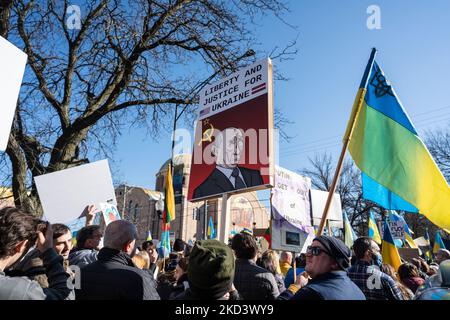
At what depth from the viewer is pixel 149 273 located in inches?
115

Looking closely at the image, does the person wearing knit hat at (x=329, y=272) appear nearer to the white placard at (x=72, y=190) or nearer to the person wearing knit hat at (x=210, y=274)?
the person wearing knit hat at (x=210, y=274)

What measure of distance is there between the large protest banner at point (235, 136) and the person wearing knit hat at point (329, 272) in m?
1.21

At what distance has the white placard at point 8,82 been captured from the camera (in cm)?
285

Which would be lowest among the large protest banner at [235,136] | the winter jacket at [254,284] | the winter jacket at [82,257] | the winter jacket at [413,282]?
the winter jacket at [413,282]

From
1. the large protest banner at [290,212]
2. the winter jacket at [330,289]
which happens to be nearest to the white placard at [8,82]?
the winter jacket at [330,289]

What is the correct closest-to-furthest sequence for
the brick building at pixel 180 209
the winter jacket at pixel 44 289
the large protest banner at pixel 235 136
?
the winter jacket at pixel 44 289, the large protest banner at pixel 235 136, the brick building at pixel 180 209

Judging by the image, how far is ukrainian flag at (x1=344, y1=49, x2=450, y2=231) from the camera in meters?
3.33

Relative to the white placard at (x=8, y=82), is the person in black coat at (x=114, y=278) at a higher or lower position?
lower

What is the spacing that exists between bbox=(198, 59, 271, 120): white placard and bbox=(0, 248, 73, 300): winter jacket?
2.81 m

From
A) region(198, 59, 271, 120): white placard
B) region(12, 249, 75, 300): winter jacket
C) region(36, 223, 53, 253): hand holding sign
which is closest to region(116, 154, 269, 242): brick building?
region(198, 59, 271, 120): white placard

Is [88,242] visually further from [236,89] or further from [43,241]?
[236,89]

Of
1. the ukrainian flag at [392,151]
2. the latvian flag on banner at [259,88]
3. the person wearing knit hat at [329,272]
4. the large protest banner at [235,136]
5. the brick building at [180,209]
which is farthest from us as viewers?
the brick building at [180,209]

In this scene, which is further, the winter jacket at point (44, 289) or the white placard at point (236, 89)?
the white placard at point (236, 89)
